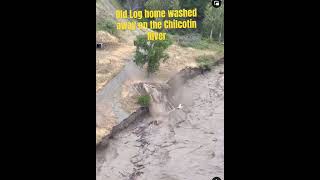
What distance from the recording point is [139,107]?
25.9 ft

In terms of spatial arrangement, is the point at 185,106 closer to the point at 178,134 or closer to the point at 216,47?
the point at 178,134

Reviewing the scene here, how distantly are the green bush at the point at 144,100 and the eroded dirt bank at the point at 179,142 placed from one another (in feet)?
0.64

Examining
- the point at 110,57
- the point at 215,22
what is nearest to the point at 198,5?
the point at 215,22

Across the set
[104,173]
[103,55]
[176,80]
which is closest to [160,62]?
[176,80]

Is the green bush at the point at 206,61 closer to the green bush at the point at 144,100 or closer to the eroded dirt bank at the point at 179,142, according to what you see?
the eroded dirt bank at the point at 179,142

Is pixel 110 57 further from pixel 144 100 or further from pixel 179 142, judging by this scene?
pixel 179 142

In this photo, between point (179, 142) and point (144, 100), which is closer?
point (179, 142)

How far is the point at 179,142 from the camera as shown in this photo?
7590 mm

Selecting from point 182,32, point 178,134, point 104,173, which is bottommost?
point 104,173

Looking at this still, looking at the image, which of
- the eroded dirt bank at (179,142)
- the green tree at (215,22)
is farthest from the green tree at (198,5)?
the eroded dirt bank at (179,142)

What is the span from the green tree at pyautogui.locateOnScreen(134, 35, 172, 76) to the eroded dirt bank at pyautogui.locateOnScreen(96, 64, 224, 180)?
0.49 meters

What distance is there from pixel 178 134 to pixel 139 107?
0.70 metres

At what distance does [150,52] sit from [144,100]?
68 cm

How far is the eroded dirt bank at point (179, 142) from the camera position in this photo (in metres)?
7.46
